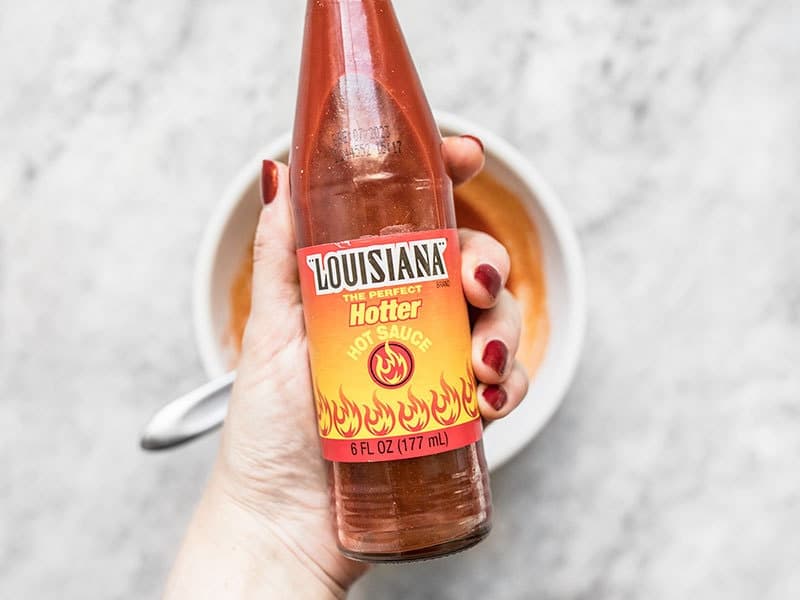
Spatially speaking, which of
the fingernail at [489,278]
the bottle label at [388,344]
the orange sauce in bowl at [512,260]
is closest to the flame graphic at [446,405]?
the bottle label at [388,344]

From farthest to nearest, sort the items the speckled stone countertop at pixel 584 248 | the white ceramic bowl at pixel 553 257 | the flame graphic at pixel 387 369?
the speckled stone countertop at pixel 584 248 < the white ceramic bowl at pixel 553 257 < the flame graphic at pixel 387 369

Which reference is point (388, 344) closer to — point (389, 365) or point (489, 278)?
point (389, 365)

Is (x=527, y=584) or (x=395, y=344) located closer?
(x=395, y=344)

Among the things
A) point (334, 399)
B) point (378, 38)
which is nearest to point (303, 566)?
point (334, 399)

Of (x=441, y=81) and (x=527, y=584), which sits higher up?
(x=441, y=81)

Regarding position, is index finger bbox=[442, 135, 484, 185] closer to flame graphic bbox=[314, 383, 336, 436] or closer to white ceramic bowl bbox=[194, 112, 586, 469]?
white ceramic bowl bbox=[194, 112, 586, 469]

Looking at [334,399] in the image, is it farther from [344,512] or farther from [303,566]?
[303,566]

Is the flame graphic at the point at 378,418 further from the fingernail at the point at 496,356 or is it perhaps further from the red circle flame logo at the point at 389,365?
the fingernail at the point at 496,356
